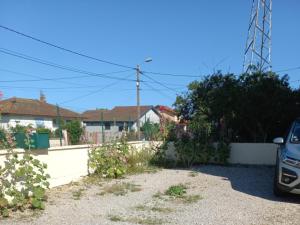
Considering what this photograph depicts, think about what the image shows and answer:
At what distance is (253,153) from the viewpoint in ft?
52.2

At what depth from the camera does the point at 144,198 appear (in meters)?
9.55

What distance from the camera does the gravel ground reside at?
24.5 feet

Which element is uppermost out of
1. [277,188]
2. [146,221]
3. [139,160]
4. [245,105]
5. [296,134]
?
[245,105]

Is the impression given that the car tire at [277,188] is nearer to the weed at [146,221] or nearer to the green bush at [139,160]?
the weed at [146,221]

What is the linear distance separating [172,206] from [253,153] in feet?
26.2

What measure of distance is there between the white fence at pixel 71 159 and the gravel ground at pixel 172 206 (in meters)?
0.46

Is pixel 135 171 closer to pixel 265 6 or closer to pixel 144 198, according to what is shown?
pixel 144 198

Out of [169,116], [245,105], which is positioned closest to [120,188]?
[245,105]

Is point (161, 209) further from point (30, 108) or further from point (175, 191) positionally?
point (30, 108)

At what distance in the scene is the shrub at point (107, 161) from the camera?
12766mm

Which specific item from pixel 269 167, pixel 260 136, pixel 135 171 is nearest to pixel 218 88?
pixel 260 136

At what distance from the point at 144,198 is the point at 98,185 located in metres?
2.16

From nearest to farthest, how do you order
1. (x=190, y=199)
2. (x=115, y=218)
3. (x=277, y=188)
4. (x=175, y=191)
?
1. (x=115, y=218)
2. (x=277, y=188)
3. (x=190, y=199)
4. (x=175, y=191)

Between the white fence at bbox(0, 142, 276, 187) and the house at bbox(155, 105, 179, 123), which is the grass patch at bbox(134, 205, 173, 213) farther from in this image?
the house at bbox(155, 105, 179, 123)
